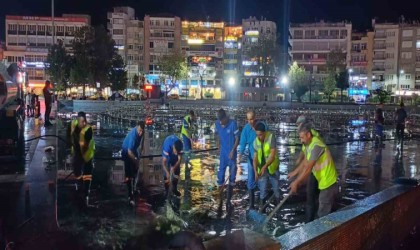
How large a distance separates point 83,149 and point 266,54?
84.3 m

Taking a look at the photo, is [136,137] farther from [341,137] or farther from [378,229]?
[341,137]

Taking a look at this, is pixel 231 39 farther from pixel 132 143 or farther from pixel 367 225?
pixel 367 225

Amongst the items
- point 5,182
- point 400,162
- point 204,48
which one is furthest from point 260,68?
point 5,182

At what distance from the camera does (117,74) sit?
2712 inches

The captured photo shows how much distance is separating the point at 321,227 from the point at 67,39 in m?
101

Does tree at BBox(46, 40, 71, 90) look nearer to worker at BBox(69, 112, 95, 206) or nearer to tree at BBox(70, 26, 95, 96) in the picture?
tree at BBox(70, 26, 95, 96)

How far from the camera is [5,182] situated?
33.9ft

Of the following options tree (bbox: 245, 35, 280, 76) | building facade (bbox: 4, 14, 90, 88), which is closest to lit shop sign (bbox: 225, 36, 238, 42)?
tree (bbox: 245, 35, 280, 76)

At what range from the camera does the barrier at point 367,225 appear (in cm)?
472

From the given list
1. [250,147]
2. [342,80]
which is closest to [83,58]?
[342,80]

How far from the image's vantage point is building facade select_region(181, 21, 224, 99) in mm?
102500

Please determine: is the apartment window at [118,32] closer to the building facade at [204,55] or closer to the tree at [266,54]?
the building facade at [204,55]

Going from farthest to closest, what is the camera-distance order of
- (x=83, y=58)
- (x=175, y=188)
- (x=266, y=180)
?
(x=83, y=58), (x=175, y=188), (x=266, y=180)

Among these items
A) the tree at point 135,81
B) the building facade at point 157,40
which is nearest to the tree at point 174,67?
the tree at point 135,81
